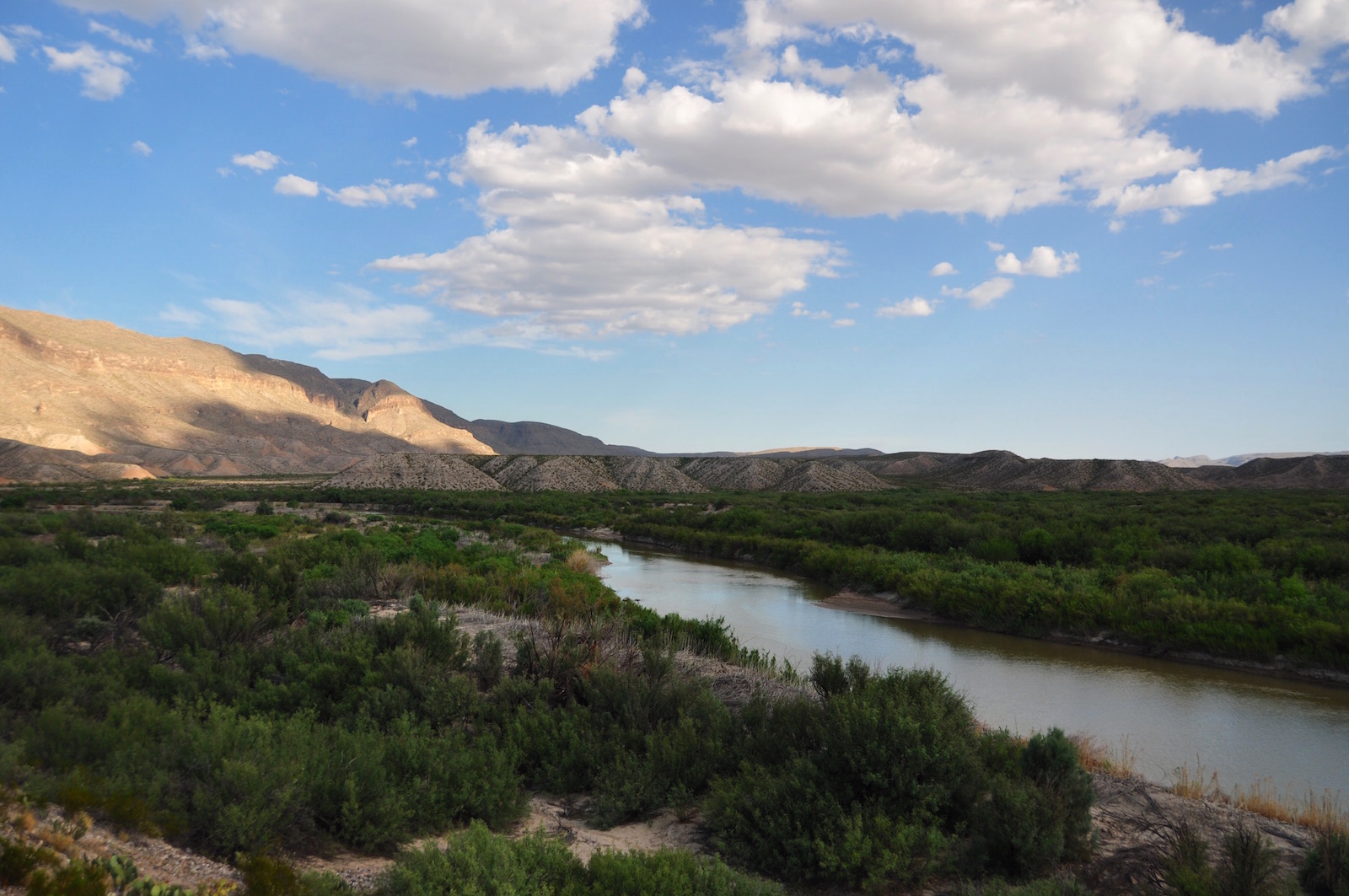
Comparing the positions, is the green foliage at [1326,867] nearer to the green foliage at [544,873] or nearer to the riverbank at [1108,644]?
the green foliage at [544,873]

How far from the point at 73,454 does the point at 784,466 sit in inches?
2942

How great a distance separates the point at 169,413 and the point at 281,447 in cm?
1632

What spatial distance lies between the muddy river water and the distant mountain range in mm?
51402

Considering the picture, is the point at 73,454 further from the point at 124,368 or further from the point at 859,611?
the point at 859,611

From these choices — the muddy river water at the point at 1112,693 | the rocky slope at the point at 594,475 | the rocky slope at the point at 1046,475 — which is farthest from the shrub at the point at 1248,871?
the rocky slope at the point at 1046,475

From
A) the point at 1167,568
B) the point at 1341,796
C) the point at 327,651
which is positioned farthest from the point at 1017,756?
the point at 1167,568

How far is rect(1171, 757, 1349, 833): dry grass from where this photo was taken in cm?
653

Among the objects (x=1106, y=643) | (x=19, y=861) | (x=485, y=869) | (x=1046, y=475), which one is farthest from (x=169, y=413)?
(x=485, y=869)

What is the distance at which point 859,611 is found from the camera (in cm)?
2125

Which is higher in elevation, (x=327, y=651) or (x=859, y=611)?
(x=327, y=651)

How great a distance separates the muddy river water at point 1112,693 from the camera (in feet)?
33.0

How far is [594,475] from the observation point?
261 feet

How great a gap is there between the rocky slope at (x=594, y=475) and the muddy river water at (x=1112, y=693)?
50.6 m

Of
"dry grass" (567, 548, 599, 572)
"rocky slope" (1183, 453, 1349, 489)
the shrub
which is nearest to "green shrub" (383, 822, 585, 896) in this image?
the shrub
